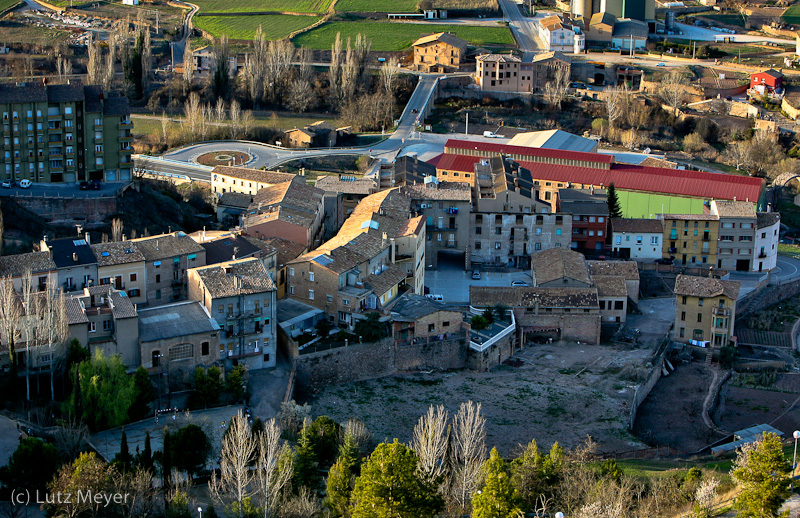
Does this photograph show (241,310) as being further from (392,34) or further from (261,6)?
(261,6)

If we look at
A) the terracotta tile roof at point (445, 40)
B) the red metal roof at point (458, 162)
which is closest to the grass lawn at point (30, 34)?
the terracotta tile roof at point (445, 40)

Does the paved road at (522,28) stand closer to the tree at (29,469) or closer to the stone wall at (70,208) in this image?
the stone wall at (70,208)

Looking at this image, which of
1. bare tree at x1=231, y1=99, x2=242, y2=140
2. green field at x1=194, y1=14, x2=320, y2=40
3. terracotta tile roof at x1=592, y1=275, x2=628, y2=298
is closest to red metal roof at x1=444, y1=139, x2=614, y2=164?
bare tree at x1=231, y1=99, x2=242, y2=140

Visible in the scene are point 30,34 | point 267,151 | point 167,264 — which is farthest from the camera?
point 30,34

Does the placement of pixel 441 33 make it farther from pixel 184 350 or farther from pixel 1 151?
pixel 184 350

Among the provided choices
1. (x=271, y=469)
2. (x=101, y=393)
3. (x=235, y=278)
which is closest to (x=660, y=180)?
(x=235, y=278)
